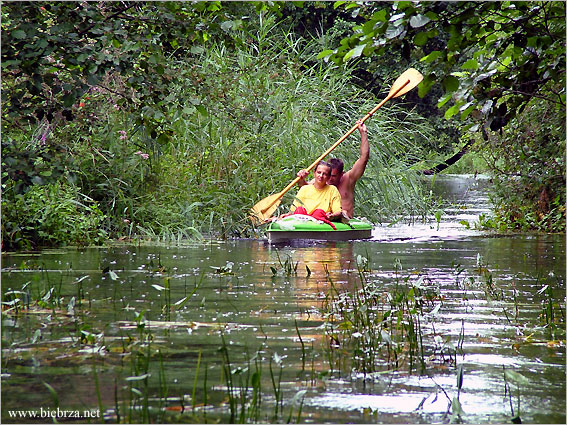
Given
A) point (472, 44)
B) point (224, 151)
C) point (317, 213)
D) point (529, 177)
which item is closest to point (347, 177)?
point (317, 213)

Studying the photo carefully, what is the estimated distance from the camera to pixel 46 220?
40.2 feet

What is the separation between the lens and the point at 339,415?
3.99 m

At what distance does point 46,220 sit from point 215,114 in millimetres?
2500

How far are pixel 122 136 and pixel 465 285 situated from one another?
7242 mm

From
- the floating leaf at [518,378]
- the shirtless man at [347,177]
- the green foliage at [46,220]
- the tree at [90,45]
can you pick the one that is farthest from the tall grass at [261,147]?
the floating leaf at [518,378]

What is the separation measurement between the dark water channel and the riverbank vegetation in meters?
1.26

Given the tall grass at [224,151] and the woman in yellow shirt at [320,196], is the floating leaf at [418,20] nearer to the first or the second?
the tall grass at [224,151]

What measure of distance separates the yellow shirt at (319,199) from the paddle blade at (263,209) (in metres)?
0.32

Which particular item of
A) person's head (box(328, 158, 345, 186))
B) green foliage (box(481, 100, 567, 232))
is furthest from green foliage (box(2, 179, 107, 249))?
green foliage (box(481, 100, 567, 232))

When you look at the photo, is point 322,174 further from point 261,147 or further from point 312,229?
point 261,147

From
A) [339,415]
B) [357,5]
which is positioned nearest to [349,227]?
[357,5]

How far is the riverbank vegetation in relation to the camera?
709 centimetres

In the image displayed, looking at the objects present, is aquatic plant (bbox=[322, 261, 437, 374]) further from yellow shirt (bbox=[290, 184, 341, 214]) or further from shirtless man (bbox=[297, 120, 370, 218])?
shirtless man (bbox=[297, 120, 370, 218])

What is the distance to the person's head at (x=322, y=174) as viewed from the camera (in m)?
15.3
